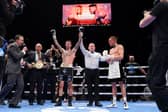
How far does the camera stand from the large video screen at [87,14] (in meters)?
12.7

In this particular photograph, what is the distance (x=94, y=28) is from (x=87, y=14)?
0.72m

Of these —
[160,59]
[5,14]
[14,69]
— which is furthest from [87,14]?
[5,14]

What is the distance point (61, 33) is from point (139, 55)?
3060mm

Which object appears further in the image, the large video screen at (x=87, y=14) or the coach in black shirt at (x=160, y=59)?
the large video screen at (x=87, y=14)

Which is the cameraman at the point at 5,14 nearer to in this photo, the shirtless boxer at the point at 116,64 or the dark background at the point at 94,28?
the shirtless boxer at the point at 116,64

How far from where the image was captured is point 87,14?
1283cm

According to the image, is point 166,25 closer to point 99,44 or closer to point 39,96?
point 39,96

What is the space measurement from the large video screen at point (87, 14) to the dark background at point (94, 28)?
0.36 metres

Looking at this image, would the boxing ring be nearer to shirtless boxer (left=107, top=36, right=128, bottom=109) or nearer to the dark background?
shirtless boxer (left=107, top=36, right=128, bottom=109)

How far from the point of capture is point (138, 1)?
1320cm

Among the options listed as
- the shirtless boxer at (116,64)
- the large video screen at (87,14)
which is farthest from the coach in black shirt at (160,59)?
the large video screen at (87,14)

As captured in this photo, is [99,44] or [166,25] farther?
[99,44]

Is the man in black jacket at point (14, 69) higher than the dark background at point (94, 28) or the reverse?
the reverse

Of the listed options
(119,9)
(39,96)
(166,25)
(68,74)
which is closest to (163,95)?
(166,25)
